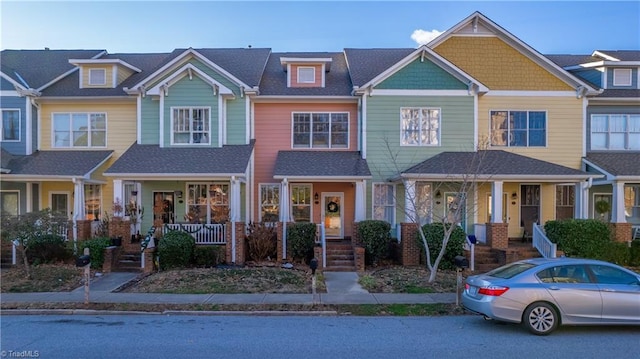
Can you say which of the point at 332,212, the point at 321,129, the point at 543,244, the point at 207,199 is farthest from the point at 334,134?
the point at 543,244

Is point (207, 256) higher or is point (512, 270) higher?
point (512, 270)

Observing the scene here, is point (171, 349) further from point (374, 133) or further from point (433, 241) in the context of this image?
point (374, 133)

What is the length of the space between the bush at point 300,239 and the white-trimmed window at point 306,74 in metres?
6.83

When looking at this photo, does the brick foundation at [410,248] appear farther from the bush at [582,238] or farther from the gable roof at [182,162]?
the gable roof at [182,162]

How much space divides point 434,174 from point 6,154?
17329 millimetres

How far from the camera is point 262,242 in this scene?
16781 mm

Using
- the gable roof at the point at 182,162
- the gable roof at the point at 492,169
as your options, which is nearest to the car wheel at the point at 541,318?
the gable roof at the point at 492,169

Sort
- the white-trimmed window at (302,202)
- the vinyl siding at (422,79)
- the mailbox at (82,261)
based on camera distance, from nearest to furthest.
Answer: the mailbox at (82,261) → the vinyl siding at (422,79) → the white-trimmed window at (302,202)

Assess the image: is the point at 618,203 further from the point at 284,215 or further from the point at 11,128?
the point at 11,128

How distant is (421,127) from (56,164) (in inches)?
584

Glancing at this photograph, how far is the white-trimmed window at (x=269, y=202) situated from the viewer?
63.9 ft

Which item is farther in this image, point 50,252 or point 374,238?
point 50,252

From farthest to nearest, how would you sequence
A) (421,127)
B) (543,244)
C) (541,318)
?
(421,127) → (543,244) → (541,318)

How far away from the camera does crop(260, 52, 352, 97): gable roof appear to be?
63.2 feet
